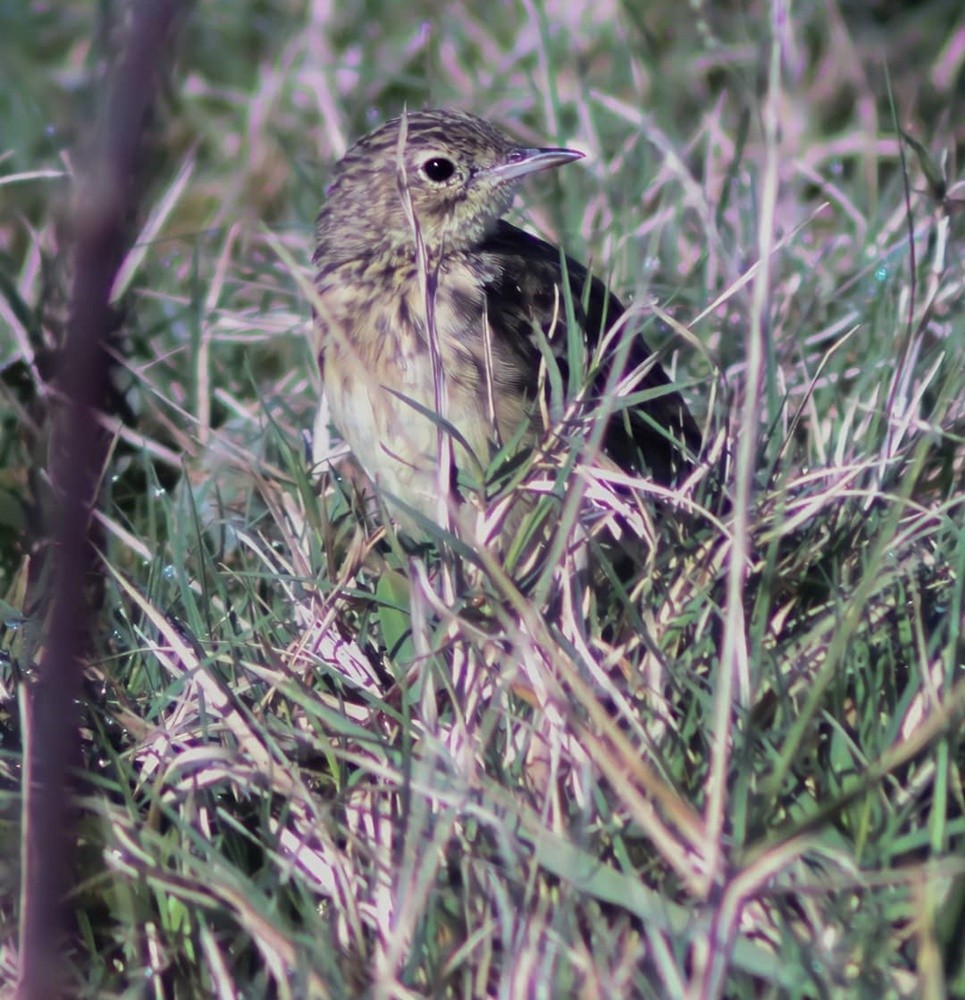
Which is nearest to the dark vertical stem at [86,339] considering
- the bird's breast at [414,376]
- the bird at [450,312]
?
the bird at [450,312]

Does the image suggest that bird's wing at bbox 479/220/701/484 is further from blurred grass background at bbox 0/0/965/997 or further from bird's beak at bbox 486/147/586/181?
blurred grass background at bbox 0/0/965/997

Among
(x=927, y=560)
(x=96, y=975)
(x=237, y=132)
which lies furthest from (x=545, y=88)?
(x=96, y=975)

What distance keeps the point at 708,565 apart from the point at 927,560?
492 mm

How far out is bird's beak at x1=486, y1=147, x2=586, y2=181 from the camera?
3838 millimetres

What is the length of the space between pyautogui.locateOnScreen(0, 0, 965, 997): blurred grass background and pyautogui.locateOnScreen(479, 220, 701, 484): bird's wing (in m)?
0.27

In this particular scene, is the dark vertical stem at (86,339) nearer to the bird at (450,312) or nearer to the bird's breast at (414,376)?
the bird at (450,312)

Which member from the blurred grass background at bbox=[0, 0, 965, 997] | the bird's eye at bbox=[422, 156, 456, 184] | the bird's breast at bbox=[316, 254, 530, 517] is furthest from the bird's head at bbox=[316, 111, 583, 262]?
the blurred grass background at bbox=[0, 0, 965, 997]

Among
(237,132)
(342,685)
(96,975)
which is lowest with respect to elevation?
(96,975)

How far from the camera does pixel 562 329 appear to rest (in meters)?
3.72

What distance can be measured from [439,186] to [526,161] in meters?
0.24

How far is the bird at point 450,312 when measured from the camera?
3.37 metres

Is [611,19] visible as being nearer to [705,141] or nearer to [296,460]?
[705,141]

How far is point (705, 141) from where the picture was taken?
5.45 m

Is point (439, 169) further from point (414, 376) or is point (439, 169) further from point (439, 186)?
point (414, 376)
